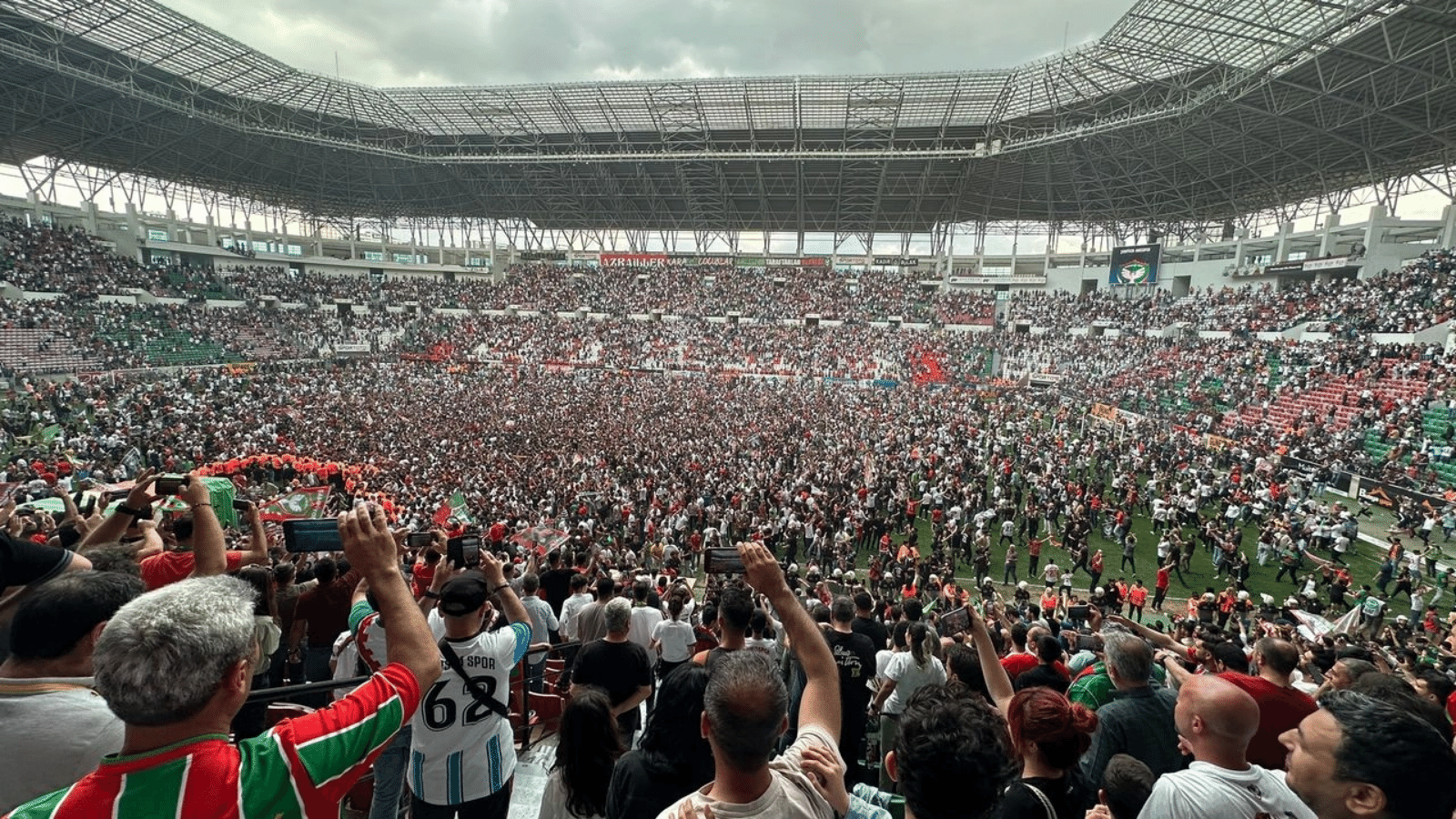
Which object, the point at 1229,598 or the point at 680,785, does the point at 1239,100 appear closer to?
the point at 1229,598

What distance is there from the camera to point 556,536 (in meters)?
11.9

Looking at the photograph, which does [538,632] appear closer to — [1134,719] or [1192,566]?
[1134,719]

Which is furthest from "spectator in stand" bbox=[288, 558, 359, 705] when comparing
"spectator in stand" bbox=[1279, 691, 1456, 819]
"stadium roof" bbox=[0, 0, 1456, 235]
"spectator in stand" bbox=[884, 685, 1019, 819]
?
"stadium roof" bbox=[0, 0, 1456, 235]

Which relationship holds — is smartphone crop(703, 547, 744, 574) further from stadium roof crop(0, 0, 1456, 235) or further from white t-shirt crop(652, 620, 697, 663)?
stadium roof crop(0, 0, 1456, 235)

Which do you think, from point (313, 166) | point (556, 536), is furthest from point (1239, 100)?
point (313, 166)

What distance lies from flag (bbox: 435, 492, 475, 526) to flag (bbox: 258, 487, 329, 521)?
83.9 inches

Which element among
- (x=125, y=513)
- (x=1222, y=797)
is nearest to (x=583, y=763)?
(x=1222, y=797)

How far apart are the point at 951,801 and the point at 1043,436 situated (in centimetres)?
2128

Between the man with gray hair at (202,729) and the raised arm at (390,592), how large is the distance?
0.28ft

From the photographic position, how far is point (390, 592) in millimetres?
1603

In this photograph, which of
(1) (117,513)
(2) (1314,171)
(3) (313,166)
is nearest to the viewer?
(1) (117,513)

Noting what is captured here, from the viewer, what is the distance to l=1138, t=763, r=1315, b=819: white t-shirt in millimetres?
1878

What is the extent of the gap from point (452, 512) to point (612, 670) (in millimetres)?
11537

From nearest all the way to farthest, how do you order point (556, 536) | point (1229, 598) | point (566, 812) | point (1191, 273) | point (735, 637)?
1. point (566, 812)
2. point (735, 637)
3. point (1229, 598)
4. point (556, 536)
5. point (1191, 273)
